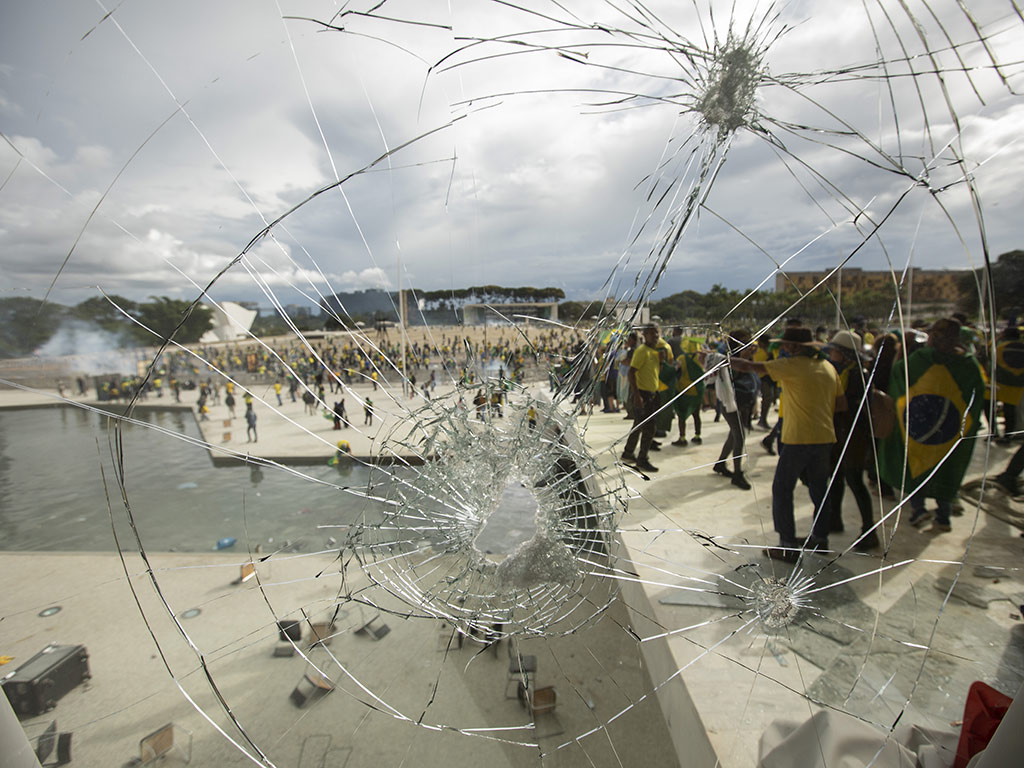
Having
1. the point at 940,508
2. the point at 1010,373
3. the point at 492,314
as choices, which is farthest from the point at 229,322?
the point at 1010,373

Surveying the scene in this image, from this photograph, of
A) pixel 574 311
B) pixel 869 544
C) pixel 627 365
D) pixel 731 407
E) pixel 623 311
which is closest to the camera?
pixel 623 311

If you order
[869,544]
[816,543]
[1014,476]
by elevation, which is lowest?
[869,544]

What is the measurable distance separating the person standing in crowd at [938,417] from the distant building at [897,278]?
2.56 feet

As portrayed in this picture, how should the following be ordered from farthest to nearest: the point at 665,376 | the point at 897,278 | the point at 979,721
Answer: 1. the point at 665,376
2. the point at 897,278
3. the point at 979,721

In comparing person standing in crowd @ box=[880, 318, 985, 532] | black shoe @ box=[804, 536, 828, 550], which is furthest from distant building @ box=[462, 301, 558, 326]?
person standing in crowd @ box=[880, 318, 985, 532]

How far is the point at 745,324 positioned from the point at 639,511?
1573 mm

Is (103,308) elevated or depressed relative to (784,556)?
elevated

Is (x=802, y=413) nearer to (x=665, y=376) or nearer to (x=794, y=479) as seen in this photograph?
(x=794, y=479)

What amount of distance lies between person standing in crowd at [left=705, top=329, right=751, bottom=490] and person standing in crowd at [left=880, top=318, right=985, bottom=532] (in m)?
0.86

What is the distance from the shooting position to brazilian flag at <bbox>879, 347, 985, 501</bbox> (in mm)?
2445

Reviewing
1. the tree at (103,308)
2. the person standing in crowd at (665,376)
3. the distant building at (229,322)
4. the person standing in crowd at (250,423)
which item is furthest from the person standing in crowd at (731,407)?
the person standing in crowd at (250,423)

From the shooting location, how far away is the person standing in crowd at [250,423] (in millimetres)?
8226

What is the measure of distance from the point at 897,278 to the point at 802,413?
3.01ft

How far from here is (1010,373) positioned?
273cm
